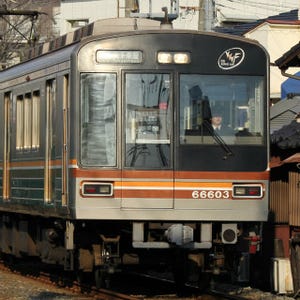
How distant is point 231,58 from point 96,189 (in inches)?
88.1

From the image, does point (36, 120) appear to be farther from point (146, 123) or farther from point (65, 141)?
point (146, 123)

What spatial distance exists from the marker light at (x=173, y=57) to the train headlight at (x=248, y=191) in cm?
159

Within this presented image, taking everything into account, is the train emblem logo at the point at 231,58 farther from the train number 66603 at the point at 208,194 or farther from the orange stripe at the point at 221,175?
the train number 66603 at the point at 208,194

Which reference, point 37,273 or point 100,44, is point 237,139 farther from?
point 37,273

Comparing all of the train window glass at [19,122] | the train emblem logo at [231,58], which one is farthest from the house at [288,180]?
the train window glass at [19,122]

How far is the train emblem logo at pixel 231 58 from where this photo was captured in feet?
38.9

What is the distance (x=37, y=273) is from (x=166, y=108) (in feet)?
20.0

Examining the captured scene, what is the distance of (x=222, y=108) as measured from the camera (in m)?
11.8

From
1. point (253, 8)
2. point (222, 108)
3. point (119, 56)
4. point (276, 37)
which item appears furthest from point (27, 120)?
point (253, 8)

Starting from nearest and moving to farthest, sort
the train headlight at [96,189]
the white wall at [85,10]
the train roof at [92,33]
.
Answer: the train headlight at [96,189] → the train roof at [92,33] → the white wall at [85,10]

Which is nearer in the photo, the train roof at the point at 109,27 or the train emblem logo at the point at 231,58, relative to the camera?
the train emblem logo at the point at 231,58

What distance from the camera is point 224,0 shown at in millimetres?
47938

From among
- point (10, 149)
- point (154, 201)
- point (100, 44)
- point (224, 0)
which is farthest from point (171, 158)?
point (224, 0)

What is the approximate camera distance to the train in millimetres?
11523
